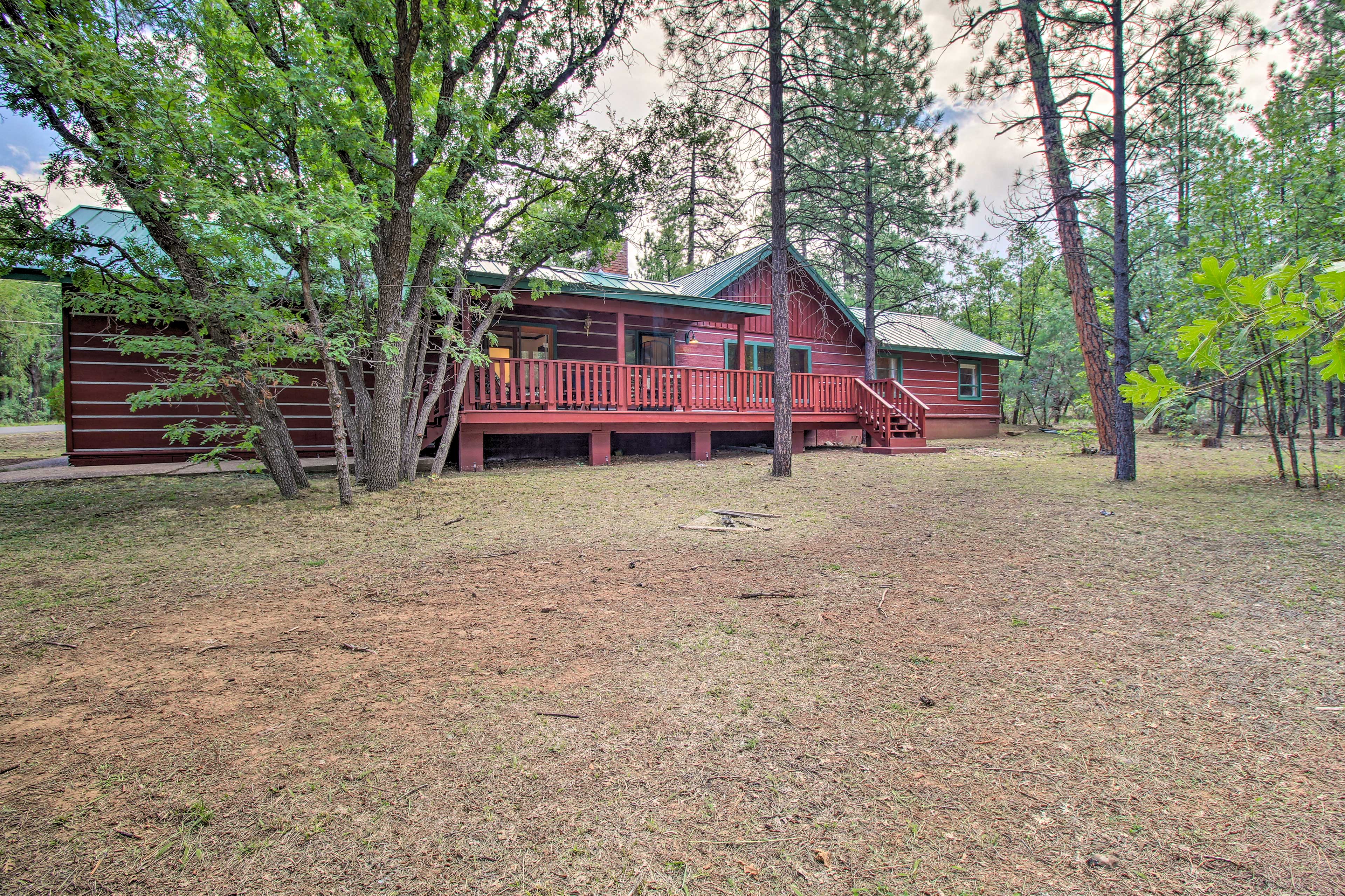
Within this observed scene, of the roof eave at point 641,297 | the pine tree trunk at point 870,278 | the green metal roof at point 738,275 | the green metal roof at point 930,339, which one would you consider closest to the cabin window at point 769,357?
the green metal roof at point 738,275

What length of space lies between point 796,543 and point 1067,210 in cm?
982

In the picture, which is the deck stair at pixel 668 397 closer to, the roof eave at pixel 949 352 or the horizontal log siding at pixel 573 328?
the horizontal log siding at pixel 573 328

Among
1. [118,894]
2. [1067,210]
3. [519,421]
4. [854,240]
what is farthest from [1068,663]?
[854,240]

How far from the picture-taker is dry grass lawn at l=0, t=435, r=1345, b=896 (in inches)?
57.7

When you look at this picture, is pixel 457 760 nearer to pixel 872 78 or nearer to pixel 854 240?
pixel 872 78

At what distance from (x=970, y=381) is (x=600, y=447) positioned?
15.6 meters

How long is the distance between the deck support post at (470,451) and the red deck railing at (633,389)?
1.76 feet

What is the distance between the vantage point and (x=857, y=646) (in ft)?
8.92

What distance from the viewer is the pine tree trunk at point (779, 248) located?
28.0 ft

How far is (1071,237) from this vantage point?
435 inches

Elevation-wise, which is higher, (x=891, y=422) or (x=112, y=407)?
(x=112, y=407)

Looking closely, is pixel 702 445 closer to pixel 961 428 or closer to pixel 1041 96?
pixel 1041 96

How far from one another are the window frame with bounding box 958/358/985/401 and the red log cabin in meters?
1.21

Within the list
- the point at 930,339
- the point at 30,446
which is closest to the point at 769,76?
the point at 930,339
